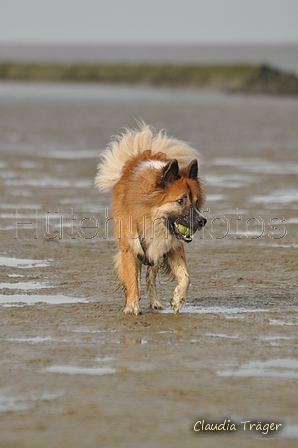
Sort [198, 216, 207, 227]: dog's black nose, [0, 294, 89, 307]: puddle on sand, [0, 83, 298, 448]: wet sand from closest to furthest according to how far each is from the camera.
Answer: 1. [0, 83, 298, 448]: wet sand
2. [198, 216, 207, 227]: dog's black nose
3. [0, 294, 89, 307]: puddle on sand

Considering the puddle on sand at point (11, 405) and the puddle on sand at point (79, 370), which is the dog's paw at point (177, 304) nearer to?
the puddle on sand at point (79, 370)

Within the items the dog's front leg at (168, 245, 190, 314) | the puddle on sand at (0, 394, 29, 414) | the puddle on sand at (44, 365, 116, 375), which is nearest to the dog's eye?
the dog's front leg at (168, 245, 190, 314)

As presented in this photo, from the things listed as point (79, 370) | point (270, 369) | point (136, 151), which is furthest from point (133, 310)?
point (270, 369)

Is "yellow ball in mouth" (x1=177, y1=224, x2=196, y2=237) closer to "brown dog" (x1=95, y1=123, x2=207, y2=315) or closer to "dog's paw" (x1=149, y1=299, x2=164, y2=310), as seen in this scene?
"brown dog" (x1=95, y1=123, x2=207, y2=315)

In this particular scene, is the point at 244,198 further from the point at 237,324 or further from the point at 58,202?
the point at 237,324

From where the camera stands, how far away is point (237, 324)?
21.1ft

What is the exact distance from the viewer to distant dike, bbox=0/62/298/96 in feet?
144

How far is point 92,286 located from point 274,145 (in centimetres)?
1466

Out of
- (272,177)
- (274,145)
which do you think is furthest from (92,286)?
Result: (274,145)

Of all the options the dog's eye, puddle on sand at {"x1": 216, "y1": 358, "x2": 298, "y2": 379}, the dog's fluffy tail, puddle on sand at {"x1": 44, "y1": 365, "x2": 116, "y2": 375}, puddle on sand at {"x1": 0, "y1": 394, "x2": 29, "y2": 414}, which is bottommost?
puddle on sand at {"x1": 0, "y1": 394, "x2": 29, "y2": 414}

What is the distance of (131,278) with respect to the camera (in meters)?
6.86

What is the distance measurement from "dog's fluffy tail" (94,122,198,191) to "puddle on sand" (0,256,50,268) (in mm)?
1420

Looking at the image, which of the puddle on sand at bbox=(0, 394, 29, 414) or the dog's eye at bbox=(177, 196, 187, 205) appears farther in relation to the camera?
the dog's eye at bbox=(177, 196, 187, 205)

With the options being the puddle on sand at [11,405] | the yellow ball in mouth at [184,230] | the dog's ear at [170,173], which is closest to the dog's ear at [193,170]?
the dog's ear at [170,173]
